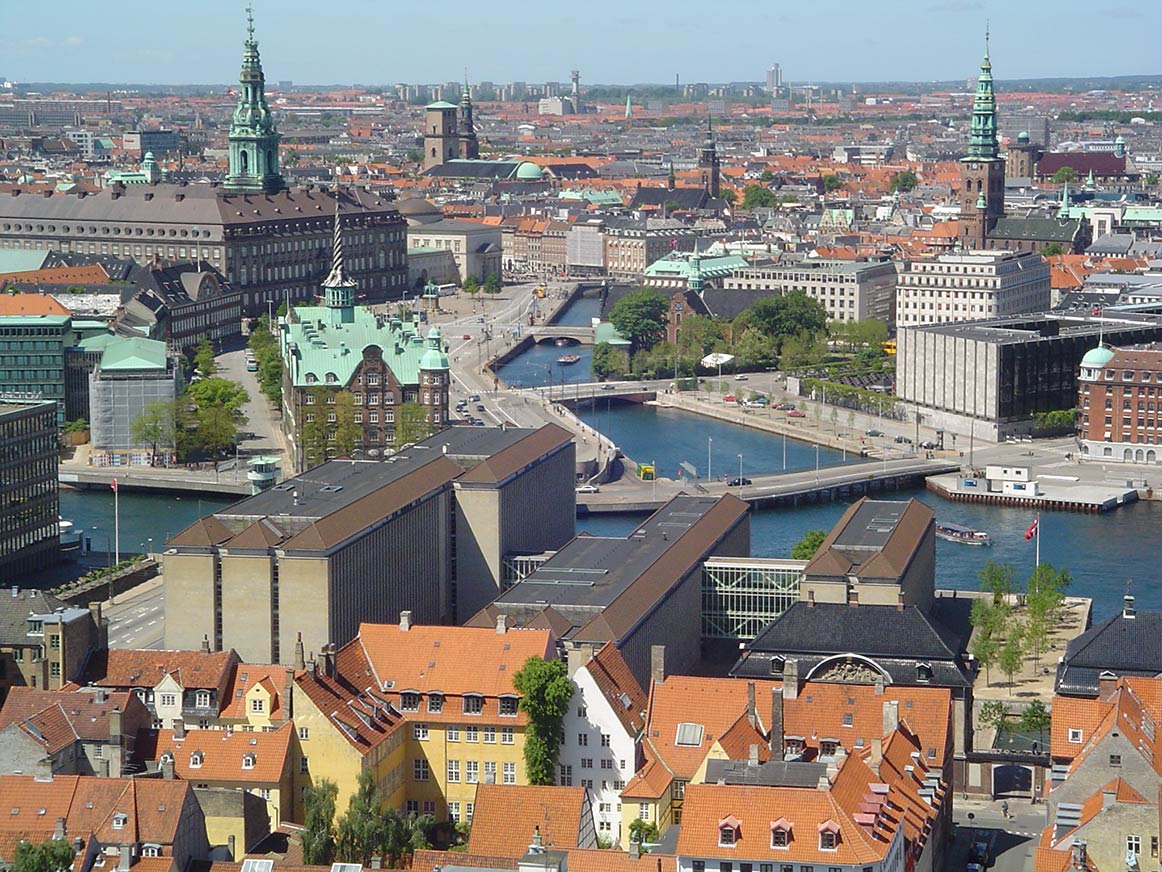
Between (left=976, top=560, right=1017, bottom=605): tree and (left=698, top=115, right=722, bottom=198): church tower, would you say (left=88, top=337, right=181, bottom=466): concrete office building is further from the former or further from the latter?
(left=698, top=115, right=722, bottom=198): church tower

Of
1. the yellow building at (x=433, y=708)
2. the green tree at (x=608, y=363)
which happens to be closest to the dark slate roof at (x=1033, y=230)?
the green tree at (x=608, y=363)

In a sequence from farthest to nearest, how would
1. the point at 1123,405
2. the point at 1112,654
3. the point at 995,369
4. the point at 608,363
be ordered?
1. the point at 608,363
2. the point at 995,369
3. the point at 1123,405
4. the point at 1112,654

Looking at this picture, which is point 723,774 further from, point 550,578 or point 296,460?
point 296,460

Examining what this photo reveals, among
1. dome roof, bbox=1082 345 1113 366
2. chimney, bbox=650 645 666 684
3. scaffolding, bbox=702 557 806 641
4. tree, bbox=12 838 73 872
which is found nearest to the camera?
tree, bbox=12 838 73 872

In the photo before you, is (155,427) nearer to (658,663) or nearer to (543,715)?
(658,663)

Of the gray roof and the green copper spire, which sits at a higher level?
the green copper spire

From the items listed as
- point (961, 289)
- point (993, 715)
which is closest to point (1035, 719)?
point (993, 715)

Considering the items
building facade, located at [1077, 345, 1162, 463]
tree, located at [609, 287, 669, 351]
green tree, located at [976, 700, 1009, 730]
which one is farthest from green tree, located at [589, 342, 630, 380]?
green tree, located at [976, 700, 1009, 730]
